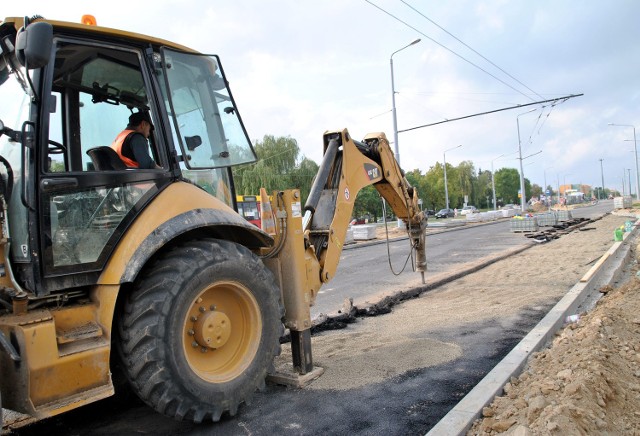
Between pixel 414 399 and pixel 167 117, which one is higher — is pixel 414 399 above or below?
below

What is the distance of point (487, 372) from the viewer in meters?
4.61

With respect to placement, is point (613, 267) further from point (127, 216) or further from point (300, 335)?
point (127, 216)

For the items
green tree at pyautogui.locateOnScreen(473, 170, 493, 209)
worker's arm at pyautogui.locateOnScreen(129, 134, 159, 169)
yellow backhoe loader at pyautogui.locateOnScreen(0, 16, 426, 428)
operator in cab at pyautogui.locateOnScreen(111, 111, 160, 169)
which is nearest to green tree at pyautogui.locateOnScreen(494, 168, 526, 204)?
green tree at pyautogui.locateOnScreen(473, 170, 493, 209)

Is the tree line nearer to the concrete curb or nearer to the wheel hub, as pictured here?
the concrete curb

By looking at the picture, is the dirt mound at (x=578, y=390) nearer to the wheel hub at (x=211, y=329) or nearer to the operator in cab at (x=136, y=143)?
the wheel hub at (x=211, y=329)

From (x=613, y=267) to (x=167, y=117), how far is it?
941cm

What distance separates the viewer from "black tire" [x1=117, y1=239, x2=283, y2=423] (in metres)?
3.16

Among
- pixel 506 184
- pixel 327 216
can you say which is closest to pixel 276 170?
pixel 327 216

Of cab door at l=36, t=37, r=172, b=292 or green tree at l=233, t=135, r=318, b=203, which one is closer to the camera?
cab door at l=36, t=37, r=172, b=292

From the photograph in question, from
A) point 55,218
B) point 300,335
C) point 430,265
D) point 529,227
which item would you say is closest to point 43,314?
point 55,218

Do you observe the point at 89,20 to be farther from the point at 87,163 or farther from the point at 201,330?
the point at 201,330

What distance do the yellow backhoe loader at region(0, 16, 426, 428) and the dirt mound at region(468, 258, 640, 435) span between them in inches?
70.8

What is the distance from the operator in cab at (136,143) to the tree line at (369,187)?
16.9 meters

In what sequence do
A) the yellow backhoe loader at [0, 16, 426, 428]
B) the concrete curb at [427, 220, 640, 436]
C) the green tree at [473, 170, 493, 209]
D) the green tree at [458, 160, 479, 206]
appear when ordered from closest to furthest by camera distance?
the yellow backhoe loader at [0, 16, 426, 428] < the concrete curb at [427, 220, 640, 436] < the green tree at [458, 160, 479, 206] < the green tree at [473, 170, 493, 209]
